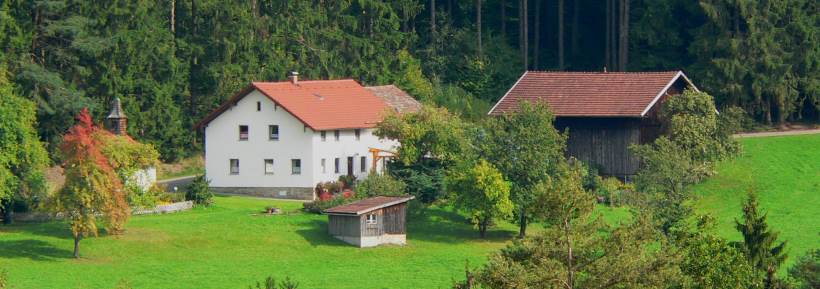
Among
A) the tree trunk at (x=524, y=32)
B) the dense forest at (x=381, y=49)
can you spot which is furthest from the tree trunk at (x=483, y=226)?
the tree trunk at (x=524, y=32)

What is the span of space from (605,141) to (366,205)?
641 inches

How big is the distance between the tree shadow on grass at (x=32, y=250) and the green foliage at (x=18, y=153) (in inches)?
86.5

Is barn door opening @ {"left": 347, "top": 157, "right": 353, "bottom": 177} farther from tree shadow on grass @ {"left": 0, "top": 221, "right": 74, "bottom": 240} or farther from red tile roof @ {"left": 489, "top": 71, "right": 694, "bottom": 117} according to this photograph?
tree shadow on grass @ {"left": 0, "top": 221, "right": 74, "bottom": 240}

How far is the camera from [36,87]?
299 feet

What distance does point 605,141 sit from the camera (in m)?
93.3

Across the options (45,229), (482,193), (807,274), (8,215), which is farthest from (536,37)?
(807,274)

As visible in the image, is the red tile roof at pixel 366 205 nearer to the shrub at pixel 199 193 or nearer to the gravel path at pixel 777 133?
the shrub at pixel 199 193

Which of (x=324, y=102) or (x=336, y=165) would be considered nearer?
(x=336, y=165)

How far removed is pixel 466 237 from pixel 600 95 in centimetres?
1444

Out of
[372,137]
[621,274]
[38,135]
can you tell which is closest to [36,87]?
[38,135]

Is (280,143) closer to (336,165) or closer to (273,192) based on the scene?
(273,192)

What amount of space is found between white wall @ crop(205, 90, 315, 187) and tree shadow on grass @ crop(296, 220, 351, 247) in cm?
861

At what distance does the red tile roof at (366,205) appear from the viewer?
3174 inches

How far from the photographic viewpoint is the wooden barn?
92.8m
